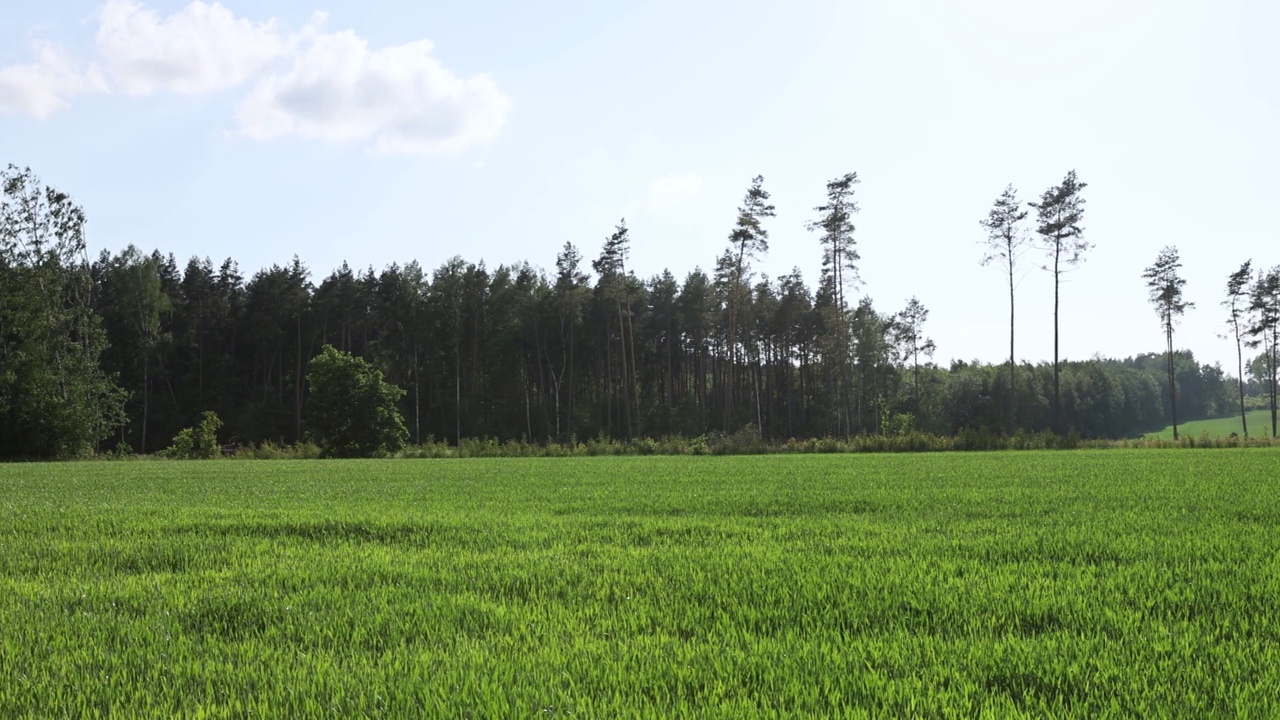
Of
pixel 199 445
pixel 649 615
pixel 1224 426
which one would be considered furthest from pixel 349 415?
pixel 1224 426

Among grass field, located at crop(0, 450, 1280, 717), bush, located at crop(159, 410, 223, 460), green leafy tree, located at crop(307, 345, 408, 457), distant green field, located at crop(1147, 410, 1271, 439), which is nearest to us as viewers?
grass field, located at crop(0, 450, 1280, 717)

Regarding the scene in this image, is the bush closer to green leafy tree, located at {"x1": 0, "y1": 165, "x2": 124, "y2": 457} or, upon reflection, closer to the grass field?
green leafy tree, located at {"x1": 0, "y1": 165, "x2": 124, "y2": 457}

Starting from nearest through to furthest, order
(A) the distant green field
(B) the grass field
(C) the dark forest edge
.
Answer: (B) the grass field < (C) the dark forest edge < (A) the distant green field

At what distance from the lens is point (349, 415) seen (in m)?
45.4

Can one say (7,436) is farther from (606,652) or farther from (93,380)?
(606,652)

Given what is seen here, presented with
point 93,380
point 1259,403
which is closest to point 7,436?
point 93,380

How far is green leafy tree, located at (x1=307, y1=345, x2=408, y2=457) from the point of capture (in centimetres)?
4538

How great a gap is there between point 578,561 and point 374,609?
2136 millimetres

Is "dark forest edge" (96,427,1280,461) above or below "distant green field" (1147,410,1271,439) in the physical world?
above

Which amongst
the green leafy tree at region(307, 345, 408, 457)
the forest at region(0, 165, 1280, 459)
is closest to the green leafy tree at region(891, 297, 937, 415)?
the forest at region(0, 165, 1280, 459)

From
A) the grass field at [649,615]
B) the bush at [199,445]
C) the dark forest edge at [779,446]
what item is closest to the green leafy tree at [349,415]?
the dark forest edge at [779,446]

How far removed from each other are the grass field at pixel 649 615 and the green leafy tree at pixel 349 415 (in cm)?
3608

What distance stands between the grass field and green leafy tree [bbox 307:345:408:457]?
36076 millimetres

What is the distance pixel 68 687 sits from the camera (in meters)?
3.82
